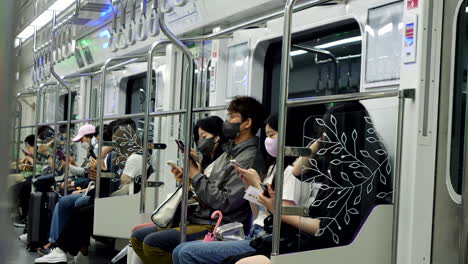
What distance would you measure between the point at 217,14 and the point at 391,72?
219 cm

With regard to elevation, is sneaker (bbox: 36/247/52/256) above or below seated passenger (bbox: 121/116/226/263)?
below

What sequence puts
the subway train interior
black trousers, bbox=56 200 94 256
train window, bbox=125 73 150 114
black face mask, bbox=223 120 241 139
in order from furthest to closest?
train window, bbox=125 73 150 114 → black trousers, bbox=56 200 94 256 → black face mask, bbox=223 120 241 139 → the subway train interior

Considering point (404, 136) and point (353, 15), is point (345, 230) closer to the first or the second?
point (404, 136)

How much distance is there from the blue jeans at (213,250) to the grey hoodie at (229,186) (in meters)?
0.36

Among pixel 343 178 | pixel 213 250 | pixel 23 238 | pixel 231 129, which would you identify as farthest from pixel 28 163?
pixel 343 178

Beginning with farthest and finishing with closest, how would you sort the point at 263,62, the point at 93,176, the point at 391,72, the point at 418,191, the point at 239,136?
the point at 93,176
the point at 263,62
the point at 239,136
the point at 391,72
the point at 418,191

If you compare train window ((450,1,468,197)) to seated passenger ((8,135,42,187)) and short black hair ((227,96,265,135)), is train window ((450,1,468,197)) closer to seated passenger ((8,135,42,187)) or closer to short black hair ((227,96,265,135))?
short black hair ((227,96,265,135))

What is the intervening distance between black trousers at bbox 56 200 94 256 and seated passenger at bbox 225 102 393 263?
383cm

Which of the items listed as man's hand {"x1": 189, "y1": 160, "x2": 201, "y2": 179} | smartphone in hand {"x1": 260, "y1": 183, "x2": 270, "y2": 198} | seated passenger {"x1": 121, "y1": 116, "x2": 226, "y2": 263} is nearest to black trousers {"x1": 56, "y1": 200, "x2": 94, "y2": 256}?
seated passenger {"x1": 121, "y1": 116, "x2": 226, "y2": 263}

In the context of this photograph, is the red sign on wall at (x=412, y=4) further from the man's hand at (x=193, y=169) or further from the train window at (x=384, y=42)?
the man's hand at (x=193, y=169)

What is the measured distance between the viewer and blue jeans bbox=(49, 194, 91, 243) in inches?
247

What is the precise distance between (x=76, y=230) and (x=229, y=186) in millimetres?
2961

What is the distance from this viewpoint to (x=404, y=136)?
8.63 ft

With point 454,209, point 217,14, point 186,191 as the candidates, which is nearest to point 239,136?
point 186,191
